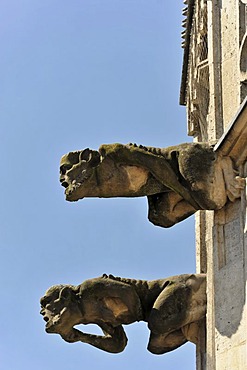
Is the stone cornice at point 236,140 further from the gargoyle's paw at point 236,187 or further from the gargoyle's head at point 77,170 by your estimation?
the gargoyle's head at point 77,170

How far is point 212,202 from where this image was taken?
1357cm

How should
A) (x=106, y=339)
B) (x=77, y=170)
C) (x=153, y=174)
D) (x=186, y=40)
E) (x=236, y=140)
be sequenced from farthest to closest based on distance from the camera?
(x=186, y=40)
(x=106, y=339)
(x=153, y=174)
(x=77, y=170)
(x=236, y=140)

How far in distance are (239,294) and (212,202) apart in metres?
1.02

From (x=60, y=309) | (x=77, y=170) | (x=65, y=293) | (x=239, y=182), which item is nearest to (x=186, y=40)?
(x=77, y=170)

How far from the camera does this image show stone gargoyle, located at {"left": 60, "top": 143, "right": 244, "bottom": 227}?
534 inches

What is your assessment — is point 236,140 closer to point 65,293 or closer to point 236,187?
point 236,187

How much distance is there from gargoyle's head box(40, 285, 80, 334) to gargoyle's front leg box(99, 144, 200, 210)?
1.46 metres

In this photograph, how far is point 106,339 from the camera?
1434cm

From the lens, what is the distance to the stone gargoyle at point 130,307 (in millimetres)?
13945

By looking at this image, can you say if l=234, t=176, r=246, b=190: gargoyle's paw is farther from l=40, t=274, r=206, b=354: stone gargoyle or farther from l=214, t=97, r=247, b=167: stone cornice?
l=40, t=274, r=206, b=354: stone gargoyle

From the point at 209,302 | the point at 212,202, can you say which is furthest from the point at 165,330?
the point at 212,202

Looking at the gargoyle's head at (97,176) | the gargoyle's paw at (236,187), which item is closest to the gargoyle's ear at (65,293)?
the gargoyle's head at (97,176)

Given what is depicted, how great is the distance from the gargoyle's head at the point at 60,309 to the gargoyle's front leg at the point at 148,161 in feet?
4.80

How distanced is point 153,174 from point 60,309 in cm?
167
